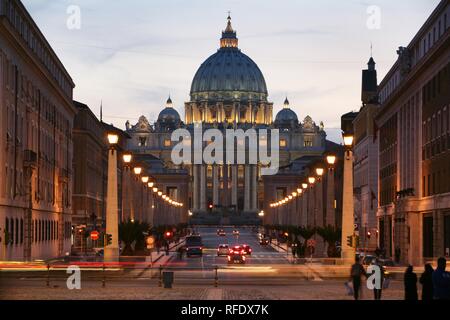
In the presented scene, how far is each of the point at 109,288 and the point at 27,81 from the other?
3227cm

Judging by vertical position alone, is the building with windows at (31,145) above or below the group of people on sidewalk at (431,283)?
above

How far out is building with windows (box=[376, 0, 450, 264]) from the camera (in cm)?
6769

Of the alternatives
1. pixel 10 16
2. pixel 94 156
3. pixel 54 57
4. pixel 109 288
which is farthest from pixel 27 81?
pixel 94 156

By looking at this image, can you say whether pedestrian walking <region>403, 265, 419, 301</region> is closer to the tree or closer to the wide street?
the wide street

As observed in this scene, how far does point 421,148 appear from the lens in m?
76.6

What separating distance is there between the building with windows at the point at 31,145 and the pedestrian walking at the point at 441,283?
33.2 m

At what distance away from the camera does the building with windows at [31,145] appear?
64.2 m

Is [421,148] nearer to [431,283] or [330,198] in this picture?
[330,198]

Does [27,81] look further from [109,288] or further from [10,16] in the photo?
[109,288]

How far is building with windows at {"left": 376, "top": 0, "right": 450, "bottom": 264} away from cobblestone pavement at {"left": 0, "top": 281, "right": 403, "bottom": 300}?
69.5 ft

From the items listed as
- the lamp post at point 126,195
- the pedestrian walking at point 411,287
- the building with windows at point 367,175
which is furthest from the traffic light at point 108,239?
the building with windows at point 367,175

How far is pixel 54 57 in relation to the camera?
9338 cm

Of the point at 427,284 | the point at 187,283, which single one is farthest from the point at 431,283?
the point at 187,283

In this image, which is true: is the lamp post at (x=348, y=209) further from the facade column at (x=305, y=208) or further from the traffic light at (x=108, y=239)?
the facade column at (x=305, y=208)
